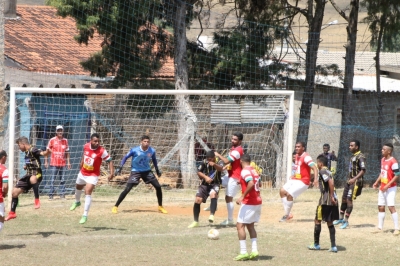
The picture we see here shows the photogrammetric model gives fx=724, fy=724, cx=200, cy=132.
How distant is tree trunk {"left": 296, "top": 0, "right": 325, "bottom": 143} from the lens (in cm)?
2333

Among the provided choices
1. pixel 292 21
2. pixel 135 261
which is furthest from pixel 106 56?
pixel 135 261

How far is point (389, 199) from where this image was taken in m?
13.9

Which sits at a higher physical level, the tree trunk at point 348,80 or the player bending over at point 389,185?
the tree trunk at point 348,80

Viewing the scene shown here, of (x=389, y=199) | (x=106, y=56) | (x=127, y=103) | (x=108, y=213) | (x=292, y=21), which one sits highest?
(x=292, y=21)

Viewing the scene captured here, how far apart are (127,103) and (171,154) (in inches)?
78.9

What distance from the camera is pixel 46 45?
26.5 metres

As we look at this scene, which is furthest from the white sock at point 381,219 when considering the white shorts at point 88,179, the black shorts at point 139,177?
the white shorts at point 88,179

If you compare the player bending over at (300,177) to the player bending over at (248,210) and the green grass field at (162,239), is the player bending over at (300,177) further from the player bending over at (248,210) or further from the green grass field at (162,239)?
the player bending over at (248,210)

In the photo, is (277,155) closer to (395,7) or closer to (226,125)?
(226,125)

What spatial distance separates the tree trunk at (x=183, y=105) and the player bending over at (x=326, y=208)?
27.9 ft

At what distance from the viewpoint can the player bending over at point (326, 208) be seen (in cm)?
1182

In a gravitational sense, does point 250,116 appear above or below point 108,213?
above

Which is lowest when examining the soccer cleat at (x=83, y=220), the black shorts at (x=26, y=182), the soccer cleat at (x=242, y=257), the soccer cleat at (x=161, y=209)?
the soccer cleat at (x=83, y=220)

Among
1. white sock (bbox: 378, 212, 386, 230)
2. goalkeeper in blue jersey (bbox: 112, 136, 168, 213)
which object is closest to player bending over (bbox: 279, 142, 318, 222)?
white sock (bbox: 378, 212, 386, 230)
